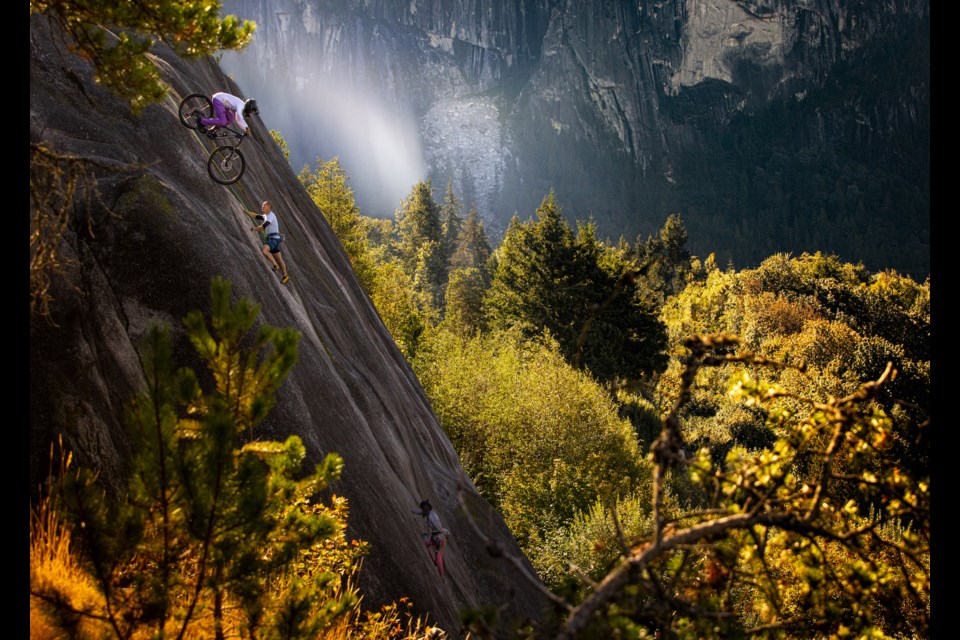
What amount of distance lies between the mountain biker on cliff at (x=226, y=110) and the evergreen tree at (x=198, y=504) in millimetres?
8153

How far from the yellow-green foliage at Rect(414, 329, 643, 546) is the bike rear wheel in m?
18.3

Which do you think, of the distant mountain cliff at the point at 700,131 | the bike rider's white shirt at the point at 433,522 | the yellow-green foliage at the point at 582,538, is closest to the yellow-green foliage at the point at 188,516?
the bike rider's white shirt at the point at 433,522

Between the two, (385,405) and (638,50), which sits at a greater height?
(638,50)

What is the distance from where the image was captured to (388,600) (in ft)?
25.9

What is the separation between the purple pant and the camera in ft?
33.2

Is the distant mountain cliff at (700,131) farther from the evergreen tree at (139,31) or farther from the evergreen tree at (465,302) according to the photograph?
the evergreen tree at (139,31)

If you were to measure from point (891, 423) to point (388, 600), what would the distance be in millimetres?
6748

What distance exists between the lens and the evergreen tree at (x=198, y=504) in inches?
125

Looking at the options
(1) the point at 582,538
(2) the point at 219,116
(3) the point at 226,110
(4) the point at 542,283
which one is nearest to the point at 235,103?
(3) the point at 226,110

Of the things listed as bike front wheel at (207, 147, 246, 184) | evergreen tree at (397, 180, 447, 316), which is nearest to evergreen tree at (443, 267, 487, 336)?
evergreen tree at (397, 180, 447, 316)

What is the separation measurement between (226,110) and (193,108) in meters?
0.71

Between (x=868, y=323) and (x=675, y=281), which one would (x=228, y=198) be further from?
(x=675, y=281)

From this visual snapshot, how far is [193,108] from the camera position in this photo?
1050 cm

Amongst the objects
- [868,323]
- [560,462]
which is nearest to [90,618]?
[560,462]
